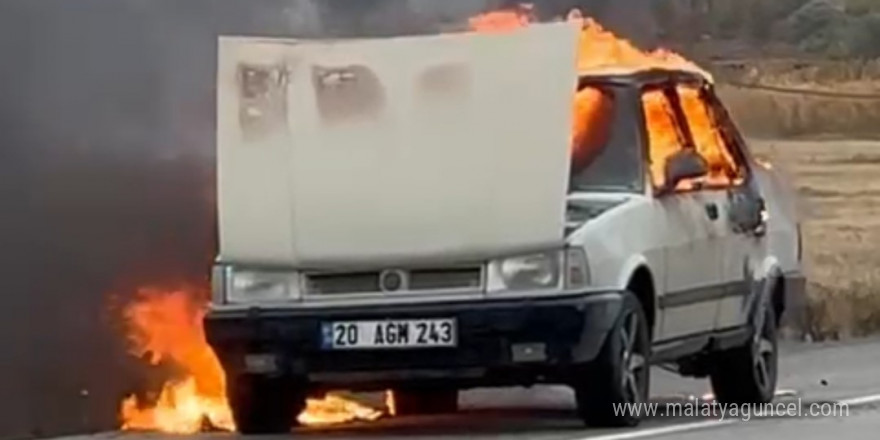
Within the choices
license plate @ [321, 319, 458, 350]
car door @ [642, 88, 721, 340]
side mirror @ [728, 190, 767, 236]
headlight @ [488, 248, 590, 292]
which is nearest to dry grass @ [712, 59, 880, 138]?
side mirror @ [728, 190, 767, 236]

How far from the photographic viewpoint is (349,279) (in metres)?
11.6

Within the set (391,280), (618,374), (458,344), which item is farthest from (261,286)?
(618,374)

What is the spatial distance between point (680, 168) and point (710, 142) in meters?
1.00

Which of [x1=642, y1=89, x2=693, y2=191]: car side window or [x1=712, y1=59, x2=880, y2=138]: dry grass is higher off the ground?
[x1=642, y1=89, x2=693, y2=191]: car side window

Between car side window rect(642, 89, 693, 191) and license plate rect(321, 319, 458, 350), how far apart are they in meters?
1.47

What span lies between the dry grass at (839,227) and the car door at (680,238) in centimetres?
735

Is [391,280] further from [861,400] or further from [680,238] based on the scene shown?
[861,400]

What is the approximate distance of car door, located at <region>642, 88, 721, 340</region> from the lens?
40.4 feet

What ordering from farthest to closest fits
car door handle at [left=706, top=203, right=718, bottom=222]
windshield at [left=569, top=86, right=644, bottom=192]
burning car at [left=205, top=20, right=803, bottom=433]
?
car door handle at [left=706, top=203, right=718, bottom=222], windshield at [left=569, top=86, right=644, bottom=192], burning car at [left=205, top=20, right=803, bottom=433]

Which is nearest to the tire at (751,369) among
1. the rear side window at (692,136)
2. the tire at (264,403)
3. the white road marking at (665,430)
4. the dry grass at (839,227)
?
the rear side window at (692,136)

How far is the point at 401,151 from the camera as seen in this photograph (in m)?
11.8

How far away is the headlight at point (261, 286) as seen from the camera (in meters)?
11.7

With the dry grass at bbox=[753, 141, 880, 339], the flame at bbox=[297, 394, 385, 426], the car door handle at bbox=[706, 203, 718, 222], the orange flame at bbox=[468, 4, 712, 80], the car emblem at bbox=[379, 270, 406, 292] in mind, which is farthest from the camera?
the dry grass at bbox=[753, 141, 880, 339]

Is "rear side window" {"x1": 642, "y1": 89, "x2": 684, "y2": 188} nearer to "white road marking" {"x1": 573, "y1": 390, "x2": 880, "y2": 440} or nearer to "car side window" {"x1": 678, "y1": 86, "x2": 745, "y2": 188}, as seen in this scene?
"car side window" {"x1": 678, "y1": 86, "x2": 745, "y2": 188}
